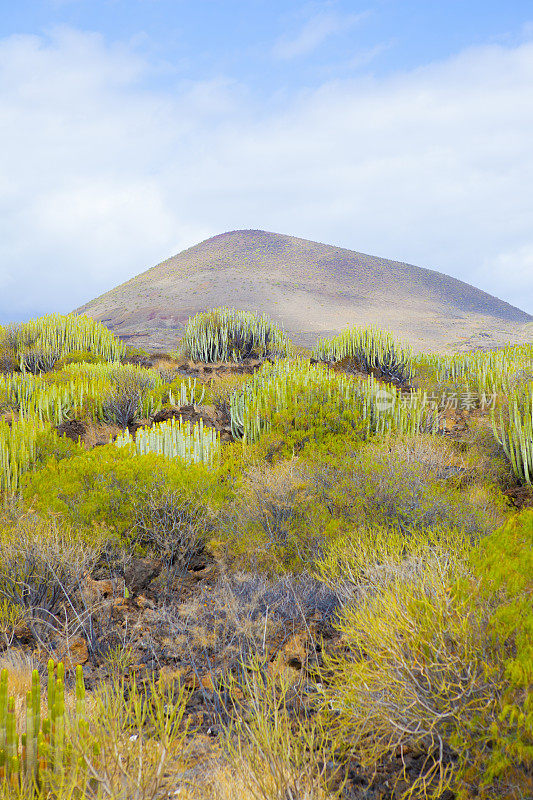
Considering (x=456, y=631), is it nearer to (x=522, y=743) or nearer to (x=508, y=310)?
(x=522, y=743)

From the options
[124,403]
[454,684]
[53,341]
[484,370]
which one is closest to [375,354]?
[484,370]

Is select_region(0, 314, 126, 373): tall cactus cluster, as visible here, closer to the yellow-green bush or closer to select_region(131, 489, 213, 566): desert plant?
select_region(131, 489, 213, 566): desert plant

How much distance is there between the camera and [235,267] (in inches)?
3223

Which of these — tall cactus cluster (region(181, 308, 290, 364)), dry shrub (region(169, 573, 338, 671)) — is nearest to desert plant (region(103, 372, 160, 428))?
tall cactus cluster (region(181, 308, 290, 364))

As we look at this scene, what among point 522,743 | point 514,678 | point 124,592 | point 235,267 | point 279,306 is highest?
point 235,267

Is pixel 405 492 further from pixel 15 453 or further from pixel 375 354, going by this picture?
pixel 375 354

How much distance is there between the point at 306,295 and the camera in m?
72.2

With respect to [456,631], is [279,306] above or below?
above

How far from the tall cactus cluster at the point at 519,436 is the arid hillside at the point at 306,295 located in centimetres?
2980

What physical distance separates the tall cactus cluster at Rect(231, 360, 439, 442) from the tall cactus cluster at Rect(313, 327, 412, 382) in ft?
19.2

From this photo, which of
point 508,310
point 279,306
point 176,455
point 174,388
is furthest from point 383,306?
point 176,455

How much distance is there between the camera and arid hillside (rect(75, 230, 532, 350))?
180 ft

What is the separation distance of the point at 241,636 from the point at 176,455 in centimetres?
390

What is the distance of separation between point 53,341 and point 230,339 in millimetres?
6276
